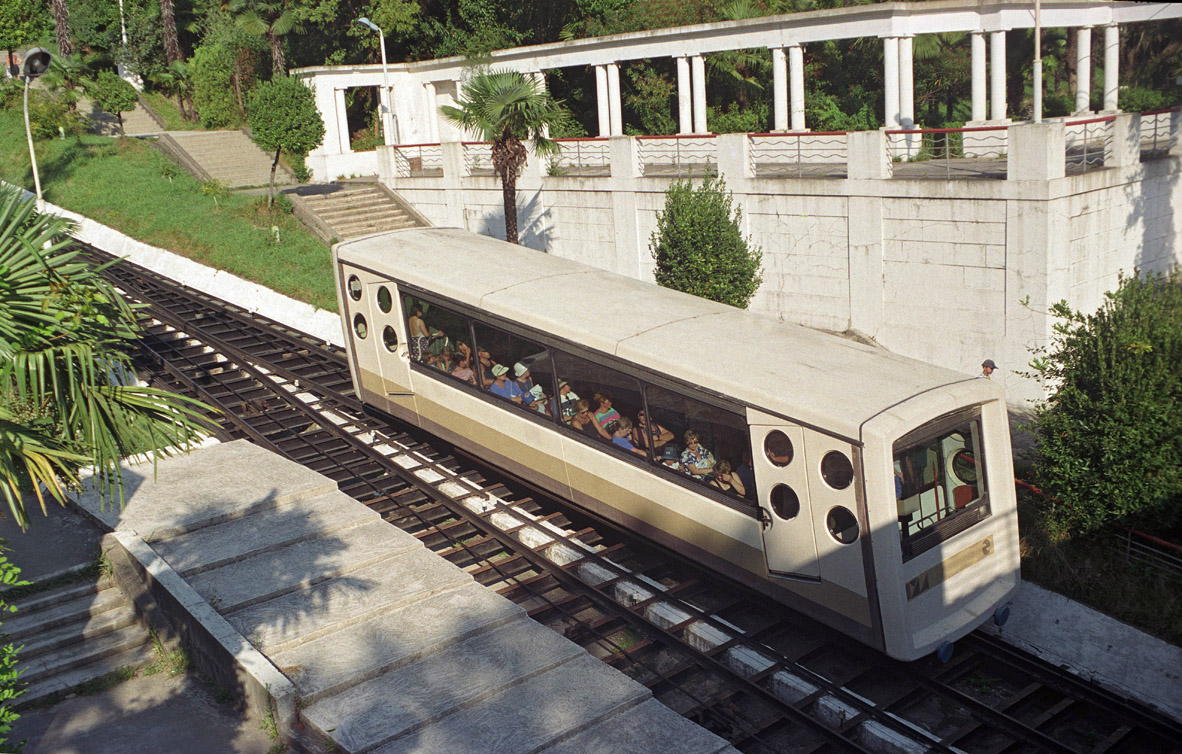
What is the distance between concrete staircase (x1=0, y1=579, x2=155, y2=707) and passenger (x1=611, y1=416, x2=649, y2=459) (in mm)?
5016

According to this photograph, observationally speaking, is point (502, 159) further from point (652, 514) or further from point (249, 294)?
point (652, 514)

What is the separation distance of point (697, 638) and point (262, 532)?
5.08 m

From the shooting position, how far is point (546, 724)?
8.08m

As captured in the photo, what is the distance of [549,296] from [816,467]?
4.28 meters

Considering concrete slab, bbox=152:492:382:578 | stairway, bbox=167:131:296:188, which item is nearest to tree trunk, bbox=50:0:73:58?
stairway, bbox=167:131:296:188

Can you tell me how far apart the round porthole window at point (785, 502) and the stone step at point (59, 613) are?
6.68m

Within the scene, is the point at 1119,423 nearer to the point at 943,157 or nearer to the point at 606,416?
the point at 606,416

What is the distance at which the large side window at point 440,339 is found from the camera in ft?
40.7

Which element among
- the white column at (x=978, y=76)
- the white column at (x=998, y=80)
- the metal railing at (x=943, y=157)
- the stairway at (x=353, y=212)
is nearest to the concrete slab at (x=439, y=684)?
the metal railing at (x=943, y=157)

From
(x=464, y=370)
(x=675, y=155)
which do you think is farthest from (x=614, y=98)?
(x=464, y=370)

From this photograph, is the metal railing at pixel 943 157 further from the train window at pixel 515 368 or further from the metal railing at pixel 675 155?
the train window at pixel 515 368

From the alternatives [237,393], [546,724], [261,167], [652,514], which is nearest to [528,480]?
[652,514]

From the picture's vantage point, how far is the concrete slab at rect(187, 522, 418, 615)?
10039 mm

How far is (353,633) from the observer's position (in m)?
9.47
